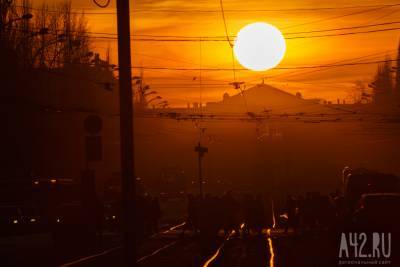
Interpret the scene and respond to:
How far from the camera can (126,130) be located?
13.1 m

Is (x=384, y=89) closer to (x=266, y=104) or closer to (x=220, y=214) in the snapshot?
(x=266, y=104)

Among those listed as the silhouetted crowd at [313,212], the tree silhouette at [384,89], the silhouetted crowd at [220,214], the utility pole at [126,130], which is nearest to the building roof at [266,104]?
the tree silhouette at [384,89]

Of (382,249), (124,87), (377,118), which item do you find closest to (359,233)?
(382,249)

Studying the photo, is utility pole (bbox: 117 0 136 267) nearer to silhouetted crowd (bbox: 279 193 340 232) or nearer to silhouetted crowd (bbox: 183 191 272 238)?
silhouetted crowd (bbox: 183 191 272 238)

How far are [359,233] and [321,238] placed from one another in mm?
11036

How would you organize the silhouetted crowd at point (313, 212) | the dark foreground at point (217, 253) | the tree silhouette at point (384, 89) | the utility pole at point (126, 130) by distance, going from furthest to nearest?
the tree silhouette at point (384, 89), the silhouetted crowd at point (313, 212), the dark foreground at point (217, 253), the utility pole at point (126, 130)

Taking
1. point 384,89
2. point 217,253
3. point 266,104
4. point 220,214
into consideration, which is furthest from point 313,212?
point 266,104

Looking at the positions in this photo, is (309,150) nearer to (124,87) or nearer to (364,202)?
(364,202)

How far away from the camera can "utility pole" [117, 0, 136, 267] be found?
12867 millimetres

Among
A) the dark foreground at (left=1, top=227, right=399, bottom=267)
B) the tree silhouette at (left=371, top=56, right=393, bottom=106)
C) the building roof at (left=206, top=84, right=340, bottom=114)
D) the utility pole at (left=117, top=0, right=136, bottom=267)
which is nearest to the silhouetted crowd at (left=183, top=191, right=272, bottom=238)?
the dark foreground at (left=1, top=227, right=399, bottom=267)

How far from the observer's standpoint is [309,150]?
165 m

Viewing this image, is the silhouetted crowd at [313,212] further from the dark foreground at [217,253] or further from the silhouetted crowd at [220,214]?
the dark foreground at [217,253]

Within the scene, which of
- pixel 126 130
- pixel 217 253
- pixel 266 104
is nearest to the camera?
pixel 126 130

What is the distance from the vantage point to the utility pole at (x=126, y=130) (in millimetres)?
12867
